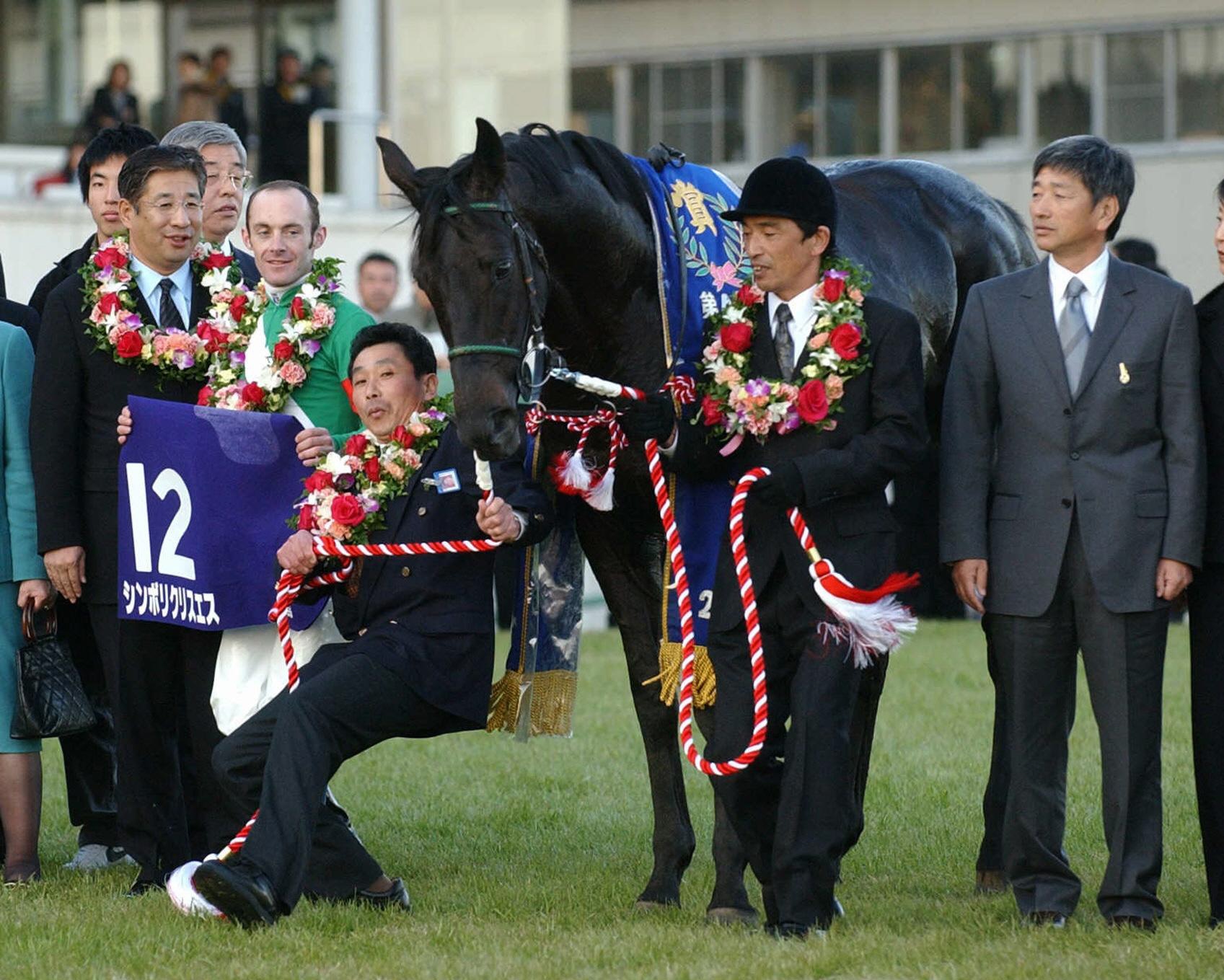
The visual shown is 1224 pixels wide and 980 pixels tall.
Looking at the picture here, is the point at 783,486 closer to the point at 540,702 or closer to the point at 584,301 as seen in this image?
the point at 584,301

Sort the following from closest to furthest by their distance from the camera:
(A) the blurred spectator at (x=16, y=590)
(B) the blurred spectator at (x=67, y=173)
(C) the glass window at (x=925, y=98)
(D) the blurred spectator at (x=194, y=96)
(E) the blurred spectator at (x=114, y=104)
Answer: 1. (A) the blurred spectator at (x=16, y=590)
2. (B) the blurred spectator at (x=67, y=173)
3. (E) the blurred spectator at (x=114, y=104)
4. (D) the blurred spectator at (x=194, y=96)
5. (C) the glass window at (x=925, y=98)

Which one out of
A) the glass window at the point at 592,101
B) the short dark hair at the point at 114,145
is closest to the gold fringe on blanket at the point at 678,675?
the short dark hair at the point at 114,145

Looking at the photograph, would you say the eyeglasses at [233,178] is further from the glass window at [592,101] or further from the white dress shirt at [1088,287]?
the glass window at [592,101]

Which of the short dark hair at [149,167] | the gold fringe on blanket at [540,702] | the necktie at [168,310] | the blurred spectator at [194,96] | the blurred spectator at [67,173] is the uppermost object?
the blurred spectator at [194,96]

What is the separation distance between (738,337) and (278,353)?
1.59 meters

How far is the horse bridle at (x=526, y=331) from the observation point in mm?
5289

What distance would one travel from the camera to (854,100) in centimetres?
2697

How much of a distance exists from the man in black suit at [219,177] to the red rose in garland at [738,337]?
222 cm

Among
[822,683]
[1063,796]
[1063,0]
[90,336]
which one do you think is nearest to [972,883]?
[1063,796]

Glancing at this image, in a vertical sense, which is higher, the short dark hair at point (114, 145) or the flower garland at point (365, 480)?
the short dark hair at point (114, 145)

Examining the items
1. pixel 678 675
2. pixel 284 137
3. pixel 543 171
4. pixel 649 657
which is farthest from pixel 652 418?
pixel 284 137

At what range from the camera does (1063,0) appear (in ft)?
84.2

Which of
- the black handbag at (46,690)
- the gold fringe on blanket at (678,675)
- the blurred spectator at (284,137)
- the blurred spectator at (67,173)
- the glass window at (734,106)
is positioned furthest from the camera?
the glass window at (734,106)

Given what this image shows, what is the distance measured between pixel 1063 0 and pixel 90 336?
21.5m
